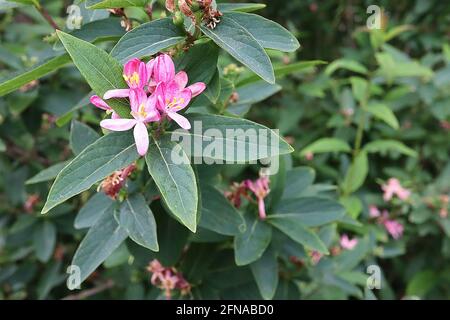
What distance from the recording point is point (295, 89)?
7.25ft

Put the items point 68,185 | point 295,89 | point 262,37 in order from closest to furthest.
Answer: point 68,185
point 262,37
point 295,89

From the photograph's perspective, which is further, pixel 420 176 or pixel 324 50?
pixel 324 50

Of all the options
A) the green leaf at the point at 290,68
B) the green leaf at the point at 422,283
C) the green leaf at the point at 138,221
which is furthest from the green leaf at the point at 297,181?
the green leaf at the point at 422,283

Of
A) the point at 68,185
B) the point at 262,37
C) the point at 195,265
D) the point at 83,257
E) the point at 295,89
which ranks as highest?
the point at 262,37

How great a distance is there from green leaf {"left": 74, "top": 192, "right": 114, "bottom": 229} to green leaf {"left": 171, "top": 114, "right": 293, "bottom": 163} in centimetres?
32

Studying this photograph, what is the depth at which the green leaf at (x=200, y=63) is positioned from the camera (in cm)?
88

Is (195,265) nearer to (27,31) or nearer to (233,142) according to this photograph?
(233,142)

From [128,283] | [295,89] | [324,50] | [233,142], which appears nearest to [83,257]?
[233,142]

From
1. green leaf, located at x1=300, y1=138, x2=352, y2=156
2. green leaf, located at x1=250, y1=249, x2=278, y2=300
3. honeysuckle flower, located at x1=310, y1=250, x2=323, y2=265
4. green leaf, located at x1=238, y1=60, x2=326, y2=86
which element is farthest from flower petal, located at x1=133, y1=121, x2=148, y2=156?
green leaf, located at x1=300, y1=138, x2=352, y2=156

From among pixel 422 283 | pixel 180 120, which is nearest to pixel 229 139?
pixel 180 120

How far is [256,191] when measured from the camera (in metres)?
1.14

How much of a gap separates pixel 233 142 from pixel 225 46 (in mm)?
151

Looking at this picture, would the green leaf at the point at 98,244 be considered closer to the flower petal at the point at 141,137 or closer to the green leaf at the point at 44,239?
the flower petal at the point at 141,137

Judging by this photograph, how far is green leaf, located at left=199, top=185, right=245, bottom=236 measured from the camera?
3.35 feet
